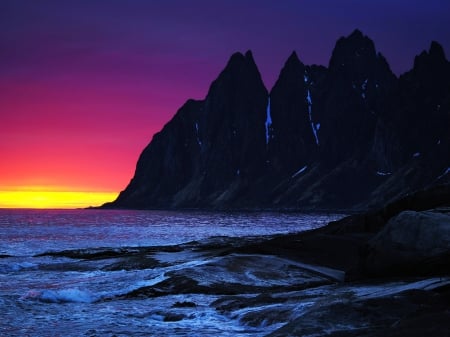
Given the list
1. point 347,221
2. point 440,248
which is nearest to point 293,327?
point 440,248

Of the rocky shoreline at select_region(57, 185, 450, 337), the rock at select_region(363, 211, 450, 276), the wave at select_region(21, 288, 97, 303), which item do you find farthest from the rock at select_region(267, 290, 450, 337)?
the wave at select_region(21, 288, 97, 303)

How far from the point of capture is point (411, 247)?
20.2 m

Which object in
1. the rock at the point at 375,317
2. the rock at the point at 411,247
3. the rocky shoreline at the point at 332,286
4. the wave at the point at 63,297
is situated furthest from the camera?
the wave at the point at 63,297

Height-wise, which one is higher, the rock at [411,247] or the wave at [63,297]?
the rock at [411,247]

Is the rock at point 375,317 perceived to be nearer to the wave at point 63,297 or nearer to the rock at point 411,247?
the rock at point 411,247

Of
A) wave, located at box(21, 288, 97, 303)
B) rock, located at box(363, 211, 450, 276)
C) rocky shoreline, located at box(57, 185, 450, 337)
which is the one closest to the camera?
rocky shoreline, located at box(57, 185, 450, 337)

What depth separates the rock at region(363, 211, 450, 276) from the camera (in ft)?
63.9

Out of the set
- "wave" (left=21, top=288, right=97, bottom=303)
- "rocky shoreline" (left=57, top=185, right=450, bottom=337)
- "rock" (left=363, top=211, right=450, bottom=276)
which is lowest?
"wave" (left=21, top=288, right=97, bottom=303)

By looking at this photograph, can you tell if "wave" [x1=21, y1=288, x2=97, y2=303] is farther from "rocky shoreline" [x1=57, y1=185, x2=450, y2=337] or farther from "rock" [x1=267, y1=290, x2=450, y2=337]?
"rock" [x1=267, y1=290, x2=450, y2=337]

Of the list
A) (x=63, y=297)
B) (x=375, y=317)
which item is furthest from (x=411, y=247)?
(x=63, y=297)

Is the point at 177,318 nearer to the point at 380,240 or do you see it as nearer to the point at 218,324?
the point at 218,324

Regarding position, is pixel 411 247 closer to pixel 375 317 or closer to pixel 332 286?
pixel 332 286

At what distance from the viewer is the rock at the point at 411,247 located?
63.9 feet

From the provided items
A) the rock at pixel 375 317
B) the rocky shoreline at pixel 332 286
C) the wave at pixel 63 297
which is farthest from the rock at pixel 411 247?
the wave at pixel 63 297
